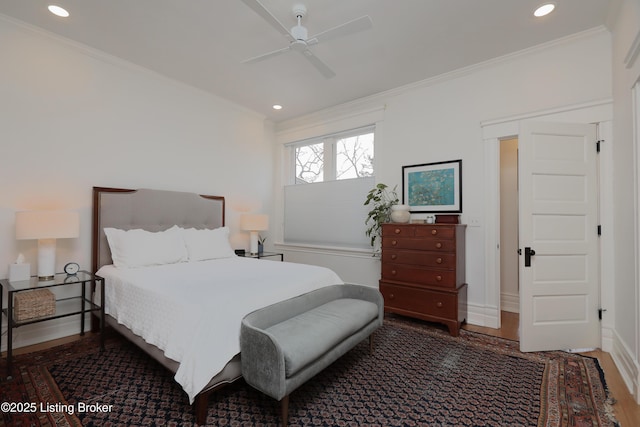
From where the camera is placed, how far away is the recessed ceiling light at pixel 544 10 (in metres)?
2.46

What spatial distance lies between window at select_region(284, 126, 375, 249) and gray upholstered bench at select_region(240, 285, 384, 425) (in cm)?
188

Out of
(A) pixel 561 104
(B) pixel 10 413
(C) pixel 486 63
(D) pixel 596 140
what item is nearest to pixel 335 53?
(C) pixel 486 63

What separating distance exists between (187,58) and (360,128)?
2.44 metres

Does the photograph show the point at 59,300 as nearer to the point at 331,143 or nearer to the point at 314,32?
the point at 314,32

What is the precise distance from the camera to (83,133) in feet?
10.2

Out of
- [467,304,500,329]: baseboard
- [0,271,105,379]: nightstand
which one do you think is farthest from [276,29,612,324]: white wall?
[0,271,105,379]: nightstand

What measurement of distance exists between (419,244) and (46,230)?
353 centimetres

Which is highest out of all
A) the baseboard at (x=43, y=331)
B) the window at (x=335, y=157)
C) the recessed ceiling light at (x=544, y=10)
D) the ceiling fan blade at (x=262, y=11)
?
the recessed ceiling light at (x=544, y=10)

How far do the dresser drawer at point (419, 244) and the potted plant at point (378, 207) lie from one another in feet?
1.01

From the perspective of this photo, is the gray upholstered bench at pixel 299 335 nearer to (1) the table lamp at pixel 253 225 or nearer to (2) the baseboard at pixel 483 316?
(2) the baseboard at pixel 483 316

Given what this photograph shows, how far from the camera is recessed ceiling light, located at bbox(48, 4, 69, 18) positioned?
2531 mm

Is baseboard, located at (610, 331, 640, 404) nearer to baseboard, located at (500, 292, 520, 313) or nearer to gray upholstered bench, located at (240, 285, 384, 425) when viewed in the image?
baseboard, located at (500, 292, 520, 313)

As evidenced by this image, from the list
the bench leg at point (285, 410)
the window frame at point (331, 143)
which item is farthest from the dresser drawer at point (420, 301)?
the bench leg at point (285, 410)

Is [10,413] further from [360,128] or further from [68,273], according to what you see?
[360,128]
